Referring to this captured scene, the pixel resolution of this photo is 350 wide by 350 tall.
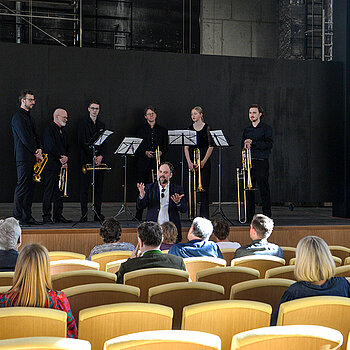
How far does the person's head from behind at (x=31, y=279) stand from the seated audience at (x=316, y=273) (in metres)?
1.15

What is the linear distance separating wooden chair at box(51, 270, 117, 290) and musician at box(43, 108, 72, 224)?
14.2 ft

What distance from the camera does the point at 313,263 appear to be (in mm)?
2758

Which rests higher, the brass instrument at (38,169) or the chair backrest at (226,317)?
the brass instrument at (38,169)

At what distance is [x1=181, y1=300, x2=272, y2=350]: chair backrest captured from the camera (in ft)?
6.86

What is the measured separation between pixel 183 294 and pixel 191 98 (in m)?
6.96

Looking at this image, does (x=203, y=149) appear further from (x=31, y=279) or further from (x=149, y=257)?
(x=31, y=279)

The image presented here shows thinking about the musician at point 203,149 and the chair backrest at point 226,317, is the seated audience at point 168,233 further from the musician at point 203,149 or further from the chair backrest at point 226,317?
the musician at point 203,149

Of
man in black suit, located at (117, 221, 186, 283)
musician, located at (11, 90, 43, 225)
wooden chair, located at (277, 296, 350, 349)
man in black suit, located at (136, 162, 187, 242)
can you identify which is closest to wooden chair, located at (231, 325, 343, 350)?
wooden chair, located at (277, 296, 350, 349)

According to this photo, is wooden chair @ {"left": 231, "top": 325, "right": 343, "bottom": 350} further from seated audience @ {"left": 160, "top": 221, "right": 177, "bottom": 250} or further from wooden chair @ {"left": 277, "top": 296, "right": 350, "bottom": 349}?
seated audience @ {"left": 160, "top": 221, "right": 177, "bottom": 250}

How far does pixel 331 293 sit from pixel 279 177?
7151 mm

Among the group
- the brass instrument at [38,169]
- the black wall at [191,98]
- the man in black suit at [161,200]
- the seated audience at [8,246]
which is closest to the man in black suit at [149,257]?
the seated audience at [8,246]

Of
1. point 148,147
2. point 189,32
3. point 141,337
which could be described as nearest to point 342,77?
point 148,147

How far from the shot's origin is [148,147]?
8.09 m

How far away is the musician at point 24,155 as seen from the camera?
693 centimetres
